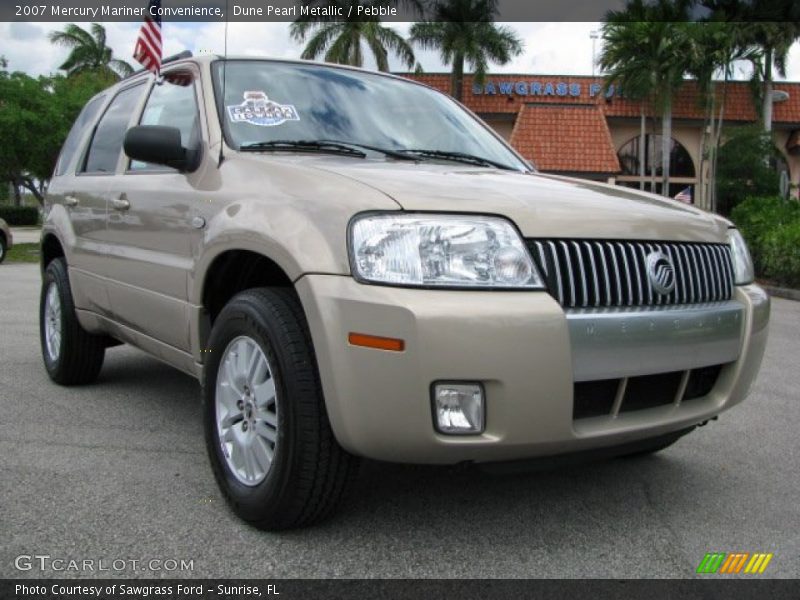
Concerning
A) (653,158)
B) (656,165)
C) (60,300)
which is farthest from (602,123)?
(60,300)

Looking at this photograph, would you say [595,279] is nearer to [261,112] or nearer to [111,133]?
[261,112]

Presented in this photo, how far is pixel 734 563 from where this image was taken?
2.70 meters

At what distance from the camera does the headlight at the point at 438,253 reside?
2432 millimetres

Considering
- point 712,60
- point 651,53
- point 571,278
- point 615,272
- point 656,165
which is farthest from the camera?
point 656,165

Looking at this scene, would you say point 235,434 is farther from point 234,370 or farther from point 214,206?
point 214,206

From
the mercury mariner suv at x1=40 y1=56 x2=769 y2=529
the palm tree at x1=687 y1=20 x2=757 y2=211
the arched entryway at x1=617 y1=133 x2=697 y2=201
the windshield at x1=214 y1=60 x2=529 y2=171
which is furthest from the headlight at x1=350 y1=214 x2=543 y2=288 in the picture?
the arched entryway at x1=617 y1=133 x2=697 y2=201

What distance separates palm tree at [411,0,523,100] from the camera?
32031 mm

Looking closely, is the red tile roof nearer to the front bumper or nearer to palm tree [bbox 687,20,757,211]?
palm tree [bbox 687,20,757,211]

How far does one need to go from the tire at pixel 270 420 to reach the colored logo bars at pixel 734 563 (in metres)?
1.23

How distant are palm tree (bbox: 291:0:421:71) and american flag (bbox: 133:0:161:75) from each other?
2577 centimetres

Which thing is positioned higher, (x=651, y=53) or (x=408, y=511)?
(x=651, y=53)

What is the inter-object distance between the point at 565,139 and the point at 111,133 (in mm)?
25063

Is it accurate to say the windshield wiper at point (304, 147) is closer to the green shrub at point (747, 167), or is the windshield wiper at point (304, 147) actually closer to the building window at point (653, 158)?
the green shrub at point (747, 167)
